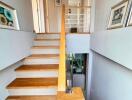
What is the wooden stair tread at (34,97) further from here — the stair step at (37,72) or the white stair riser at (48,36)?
the white stair riser at (48,36)

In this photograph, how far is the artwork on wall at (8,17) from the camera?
1.89m

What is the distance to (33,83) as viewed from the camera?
2139 mm

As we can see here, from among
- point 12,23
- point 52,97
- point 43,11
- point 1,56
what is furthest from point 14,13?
point 43,11

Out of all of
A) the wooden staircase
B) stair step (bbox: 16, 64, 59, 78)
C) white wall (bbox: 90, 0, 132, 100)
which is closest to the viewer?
white wall (bbox: 90, 0, 132, 100)

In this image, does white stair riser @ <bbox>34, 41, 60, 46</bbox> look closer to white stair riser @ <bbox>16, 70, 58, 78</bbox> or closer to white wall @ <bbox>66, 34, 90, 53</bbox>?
white wall @ <bbox>66, 34, 90, 53</bbox>

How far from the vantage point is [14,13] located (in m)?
2.27

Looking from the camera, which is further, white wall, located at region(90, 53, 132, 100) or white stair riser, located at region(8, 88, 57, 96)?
white stair riser, located at region(8, 88, 57, 96)

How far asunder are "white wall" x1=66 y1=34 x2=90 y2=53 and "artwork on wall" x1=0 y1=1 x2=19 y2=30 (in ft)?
5.23

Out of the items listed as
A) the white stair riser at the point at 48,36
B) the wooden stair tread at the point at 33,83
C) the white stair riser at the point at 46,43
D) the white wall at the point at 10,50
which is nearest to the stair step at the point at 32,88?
the wooden stair tread at the point at 33,83

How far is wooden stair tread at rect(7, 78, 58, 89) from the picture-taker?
6.69 feet

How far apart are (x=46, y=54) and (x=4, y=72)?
1.07 meters

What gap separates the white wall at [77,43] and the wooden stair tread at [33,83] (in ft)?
4.91

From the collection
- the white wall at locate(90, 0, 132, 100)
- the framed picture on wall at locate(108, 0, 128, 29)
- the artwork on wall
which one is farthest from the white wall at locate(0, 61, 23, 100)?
the framed picture on wall at locate(108, 0, 128, 29)

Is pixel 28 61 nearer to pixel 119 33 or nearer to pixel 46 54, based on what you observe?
pixel 46 54
